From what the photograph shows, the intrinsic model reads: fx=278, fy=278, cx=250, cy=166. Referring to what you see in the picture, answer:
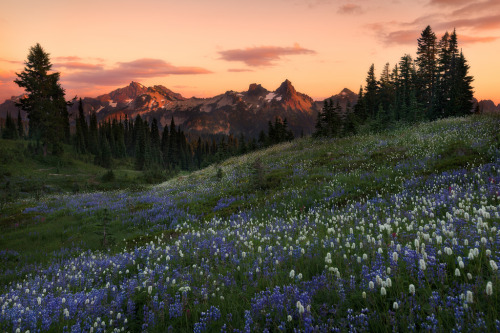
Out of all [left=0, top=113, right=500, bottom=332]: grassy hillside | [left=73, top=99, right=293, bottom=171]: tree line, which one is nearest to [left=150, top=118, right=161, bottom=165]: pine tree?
[left=73, top=99, right=293, bottom=171]: tree line

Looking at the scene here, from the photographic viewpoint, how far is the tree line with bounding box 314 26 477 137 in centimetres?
4022

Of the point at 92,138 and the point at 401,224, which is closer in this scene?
the point at 401,224

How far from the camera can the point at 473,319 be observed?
2732 millimetres

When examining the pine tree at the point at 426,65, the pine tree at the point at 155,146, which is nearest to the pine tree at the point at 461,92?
the pine tree at the point at 426,65

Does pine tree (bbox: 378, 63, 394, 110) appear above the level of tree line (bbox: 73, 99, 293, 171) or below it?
above

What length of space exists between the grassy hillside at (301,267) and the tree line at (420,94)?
90.0 ft

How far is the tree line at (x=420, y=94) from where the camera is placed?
1583 inches

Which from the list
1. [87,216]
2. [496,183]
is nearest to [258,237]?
[496,183]

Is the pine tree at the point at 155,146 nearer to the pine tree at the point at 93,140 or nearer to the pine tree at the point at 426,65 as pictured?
the pine tree at the point at 93,140

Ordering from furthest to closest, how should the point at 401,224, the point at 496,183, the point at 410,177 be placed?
the point at 410,177
the point at 496,183
the point at 401,224

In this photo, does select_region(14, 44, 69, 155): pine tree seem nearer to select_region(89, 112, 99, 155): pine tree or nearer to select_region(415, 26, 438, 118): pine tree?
select_region(89, 112, 99, 155): pine tree

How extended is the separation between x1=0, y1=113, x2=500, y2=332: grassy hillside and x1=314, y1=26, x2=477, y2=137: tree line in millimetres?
27419

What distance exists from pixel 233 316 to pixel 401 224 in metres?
4.39

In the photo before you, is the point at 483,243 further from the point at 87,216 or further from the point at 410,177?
the point at 87,216
